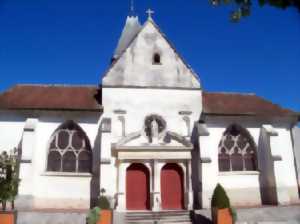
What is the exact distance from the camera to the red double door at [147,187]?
18.0 metres

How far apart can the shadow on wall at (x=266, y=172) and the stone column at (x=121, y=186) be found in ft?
26.8

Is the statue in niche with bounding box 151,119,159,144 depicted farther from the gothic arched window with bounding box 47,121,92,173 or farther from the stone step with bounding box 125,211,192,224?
the stone step with bounding box 125,211,192,224

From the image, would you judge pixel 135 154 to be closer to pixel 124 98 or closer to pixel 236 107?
pixel 124 98

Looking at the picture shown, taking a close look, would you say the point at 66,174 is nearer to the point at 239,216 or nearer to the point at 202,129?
the point at 202,129

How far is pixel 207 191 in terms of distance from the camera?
17.6 m

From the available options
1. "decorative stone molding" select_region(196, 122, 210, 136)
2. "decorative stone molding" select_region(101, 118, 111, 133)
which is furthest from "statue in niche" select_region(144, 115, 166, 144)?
"decorative stone molding" select_region(101, 118, 111, 133)

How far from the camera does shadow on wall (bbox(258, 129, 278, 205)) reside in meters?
19.2

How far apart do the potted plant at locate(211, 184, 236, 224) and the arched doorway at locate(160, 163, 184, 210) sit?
344 cm

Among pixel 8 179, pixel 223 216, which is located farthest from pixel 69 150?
pixel 223 216

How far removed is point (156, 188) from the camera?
59.2ft

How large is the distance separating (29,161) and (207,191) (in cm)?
949

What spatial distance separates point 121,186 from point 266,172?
28.7 feet

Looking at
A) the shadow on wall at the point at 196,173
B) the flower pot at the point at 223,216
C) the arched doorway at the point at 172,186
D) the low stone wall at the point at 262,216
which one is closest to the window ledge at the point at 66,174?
the arched doorway at the point at 172,186

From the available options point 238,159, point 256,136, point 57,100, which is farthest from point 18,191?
point 256,136
